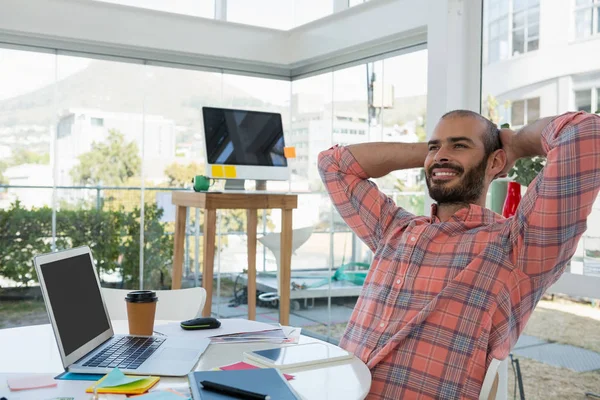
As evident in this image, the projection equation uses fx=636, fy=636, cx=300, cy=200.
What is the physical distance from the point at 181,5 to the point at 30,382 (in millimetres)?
3927

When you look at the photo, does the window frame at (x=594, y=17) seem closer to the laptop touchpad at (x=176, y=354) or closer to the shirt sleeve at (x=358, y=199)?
the shirt sleeve at (x=358, y=199)

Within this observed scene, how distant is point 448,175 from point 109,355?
1.10 metres

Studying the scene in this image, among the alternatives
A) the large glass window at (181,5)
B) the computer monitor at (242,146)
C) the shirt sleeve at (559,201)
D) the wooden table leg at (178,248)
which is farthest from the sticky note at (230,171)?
the shirt sleeve at (559,201)

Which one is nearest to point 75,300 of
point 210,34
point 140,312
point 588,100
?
point 140,312

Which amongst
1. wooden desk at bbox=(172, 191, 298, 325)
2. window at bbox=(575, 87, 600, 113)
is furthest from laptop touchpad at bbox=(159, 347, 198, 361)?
window at bbox=(575, 87, 600, 113)

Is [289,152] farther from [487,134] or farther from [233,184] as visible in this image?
[487,134]

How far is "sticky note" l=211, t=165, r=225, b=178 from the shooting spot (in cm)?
393

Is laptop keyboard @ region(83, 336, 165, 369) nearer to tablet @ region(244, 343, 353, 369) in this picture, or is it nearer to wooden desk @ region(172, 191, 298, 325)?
tablet @ region(244, 343, 353, 369)

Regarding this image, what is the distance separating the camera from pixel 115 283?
15.6 feet

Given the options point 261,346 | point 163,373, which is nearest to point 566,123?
point 261,346

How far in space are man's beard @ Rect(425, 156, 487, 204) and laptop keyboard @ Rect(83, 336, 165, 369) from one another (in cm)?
93

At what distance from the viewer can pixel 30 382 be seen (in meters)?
1.31

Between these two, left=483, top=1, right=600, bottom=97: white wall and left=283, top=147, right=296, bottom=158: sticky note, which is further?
left=283, top=147, right=296, bottom=158: sticky note

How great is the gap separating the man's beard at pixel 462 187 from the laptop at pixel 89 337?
0.84 meters
